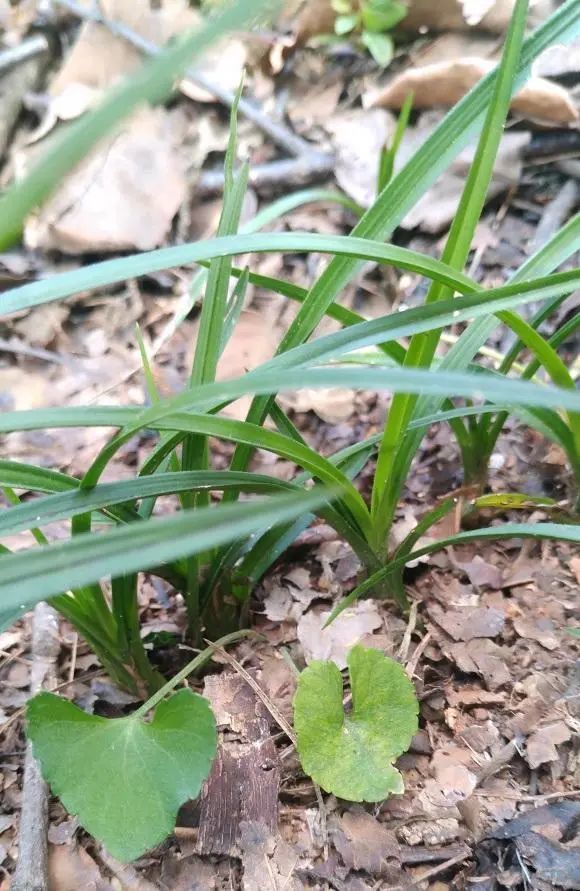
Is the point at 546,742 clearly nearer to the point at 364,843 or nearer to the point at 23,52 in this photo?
the point at 364,843

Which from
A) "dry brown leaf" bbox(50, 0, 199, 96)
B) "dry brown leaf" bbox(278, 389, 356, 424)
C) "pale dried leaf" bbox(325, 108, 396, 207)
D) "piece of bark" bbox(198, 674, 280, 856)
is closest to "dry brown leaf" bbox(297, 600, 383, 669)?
"piece of bark" bbox(198, 674, 280, 856)

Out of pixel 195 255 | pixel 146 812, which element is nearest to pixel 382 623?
pixel 146 812

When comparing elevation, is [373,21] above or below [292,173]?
above

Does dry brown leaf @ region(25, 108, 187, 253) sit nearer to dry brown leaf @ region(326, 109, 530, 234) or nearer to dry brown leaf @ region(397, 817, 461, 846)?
dry brown leaf @ region(326, 109, 530, 234)

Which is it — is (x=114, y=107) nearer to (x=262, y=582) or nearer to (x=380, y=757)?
(x=380, y=757)

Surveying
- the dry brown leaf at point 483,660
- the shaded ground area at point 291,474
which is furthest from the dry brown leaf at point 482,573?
the dry brown leaf at point 483,660

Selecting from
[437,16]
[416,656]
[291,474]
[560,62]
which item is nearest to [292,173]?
[437,16]
